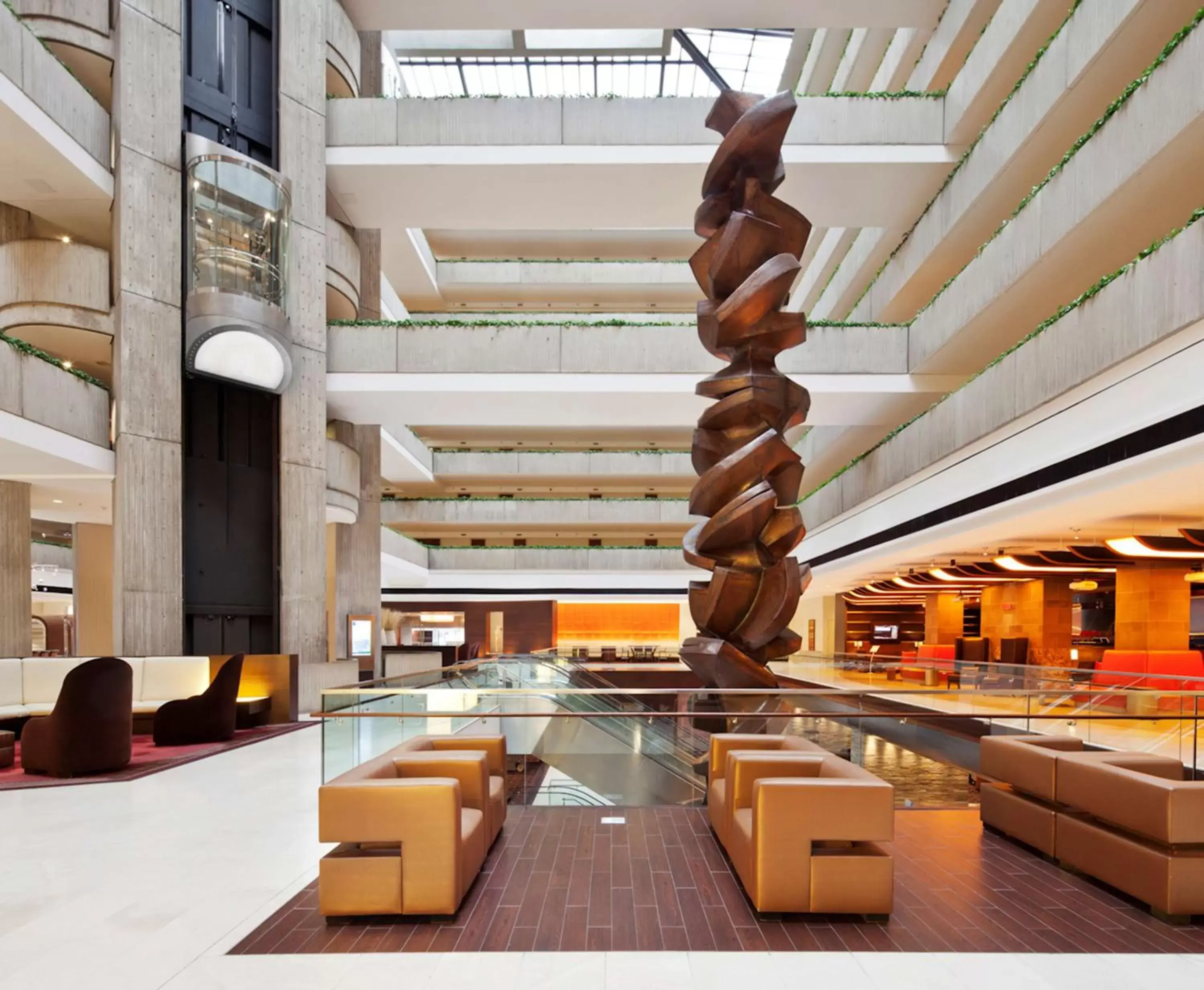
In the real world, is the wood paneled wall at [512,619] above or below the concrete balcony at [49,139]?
below

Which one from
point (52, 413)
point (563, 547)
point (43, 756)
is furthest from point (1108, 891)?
point (563, 547)

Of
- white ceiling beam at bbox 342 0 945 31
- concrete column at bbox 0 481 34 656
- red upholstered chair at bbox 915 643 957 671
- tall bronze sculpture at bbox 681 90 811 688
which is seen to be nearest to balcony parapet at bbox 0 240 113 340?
concrete column at bbox 0 481 34 656

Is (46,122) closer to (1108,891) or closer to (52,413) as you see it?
(52,413)

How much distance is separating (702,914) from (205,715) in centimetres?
739

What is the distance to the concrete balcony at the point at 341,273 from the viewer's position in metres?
15.1

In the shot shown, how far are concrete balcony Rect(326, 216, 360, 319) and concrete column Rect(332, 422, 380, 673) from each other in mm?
2296

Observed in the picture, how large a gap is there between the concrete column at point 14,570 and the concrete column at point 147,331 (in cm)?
216

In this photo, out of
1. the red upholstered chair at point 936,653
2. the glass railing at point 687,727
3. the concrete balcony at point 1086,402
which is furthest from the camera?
the red upholstered chair at point 936,653

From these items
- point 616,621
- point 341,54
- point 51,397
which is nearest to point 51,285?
point 51,397

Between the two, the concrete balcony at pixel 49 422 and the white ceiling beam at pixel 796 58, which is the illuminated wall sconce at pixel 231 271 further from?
the white ceiling beam at pixel 796 58

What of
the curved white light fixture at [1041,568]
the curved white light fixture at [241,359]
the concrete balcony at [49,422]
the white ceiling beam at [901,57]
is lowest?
the curved white light fixture at [1041,568]

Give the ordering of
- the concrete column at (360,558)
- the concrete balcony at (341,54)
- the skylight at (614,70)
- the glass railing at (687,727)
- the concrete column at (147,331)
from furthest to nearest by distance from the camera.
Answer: the skylight at (614,70), the concrete column at (360,558), the concrete balcony at (341,54), the concrete column at (147,331), the glass railing at (687,727)

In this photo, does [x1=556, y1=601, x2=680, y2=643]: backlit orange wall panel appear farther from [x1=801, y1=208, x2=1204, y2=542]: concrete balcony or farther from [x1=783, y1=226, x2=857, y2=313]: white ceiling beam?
A: [x1=801, y1=208, x2=1204, y2=542]: concrete balcony

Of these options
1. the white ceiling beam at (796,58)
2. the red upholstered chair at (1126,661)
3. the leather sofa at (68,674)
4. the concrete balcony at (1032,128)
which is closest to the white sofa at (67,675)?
the leather sofa at (68,674)
